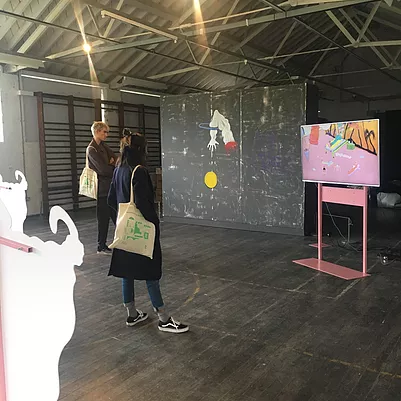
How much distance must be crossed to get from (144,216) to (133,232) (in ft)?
0.44

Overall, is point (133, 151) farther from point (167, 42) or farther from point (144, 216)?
point (167, 42)

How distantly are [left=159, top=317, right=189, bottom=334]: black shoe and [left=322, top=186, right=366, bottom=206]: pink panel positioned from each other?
236 centimetres

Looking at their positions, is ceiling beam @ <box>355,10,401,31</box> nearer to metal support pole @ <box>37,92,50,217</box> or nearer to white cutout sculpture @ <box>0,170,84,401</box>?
metal support pole @ <box>37,92,50,217</box>

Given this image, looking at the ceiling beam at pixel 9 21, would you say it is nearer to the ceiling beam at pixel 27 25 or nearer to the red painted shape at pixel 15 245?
the ceiling beam at pixel 27 25

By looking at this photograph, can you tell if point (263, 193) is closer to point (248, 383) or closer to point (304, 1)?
point (304, 1)

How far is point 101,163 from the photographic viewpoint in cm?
514

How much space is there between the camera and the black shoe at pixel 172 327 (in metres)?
3.11

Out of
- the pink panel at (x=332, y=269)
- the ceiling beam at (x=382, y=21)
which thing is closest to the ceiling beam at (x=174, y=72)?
the ceiling beam at (x=382, y=21)

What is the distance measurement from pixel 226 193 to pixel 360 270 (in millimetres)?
2875

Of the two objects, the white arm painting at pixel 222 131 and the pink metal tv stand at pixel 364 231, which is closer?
the pink metal tv stand at pixel 364 231

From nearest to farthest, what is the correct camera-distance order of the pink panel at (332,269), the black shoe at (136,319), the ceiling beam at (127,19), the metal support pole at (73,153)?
the black shoe at (136,319) < the pink panel at (332,269) < the ceiling beam at (127,19) < the metal support pole at (73,153)

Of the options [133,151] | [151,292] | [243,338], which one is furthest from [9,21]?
[243,338]

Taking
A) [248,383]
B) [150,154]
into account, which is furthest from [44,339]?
[150,154]

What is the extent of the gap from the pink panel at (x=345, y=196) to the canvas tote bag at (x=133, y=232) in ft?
8.13
